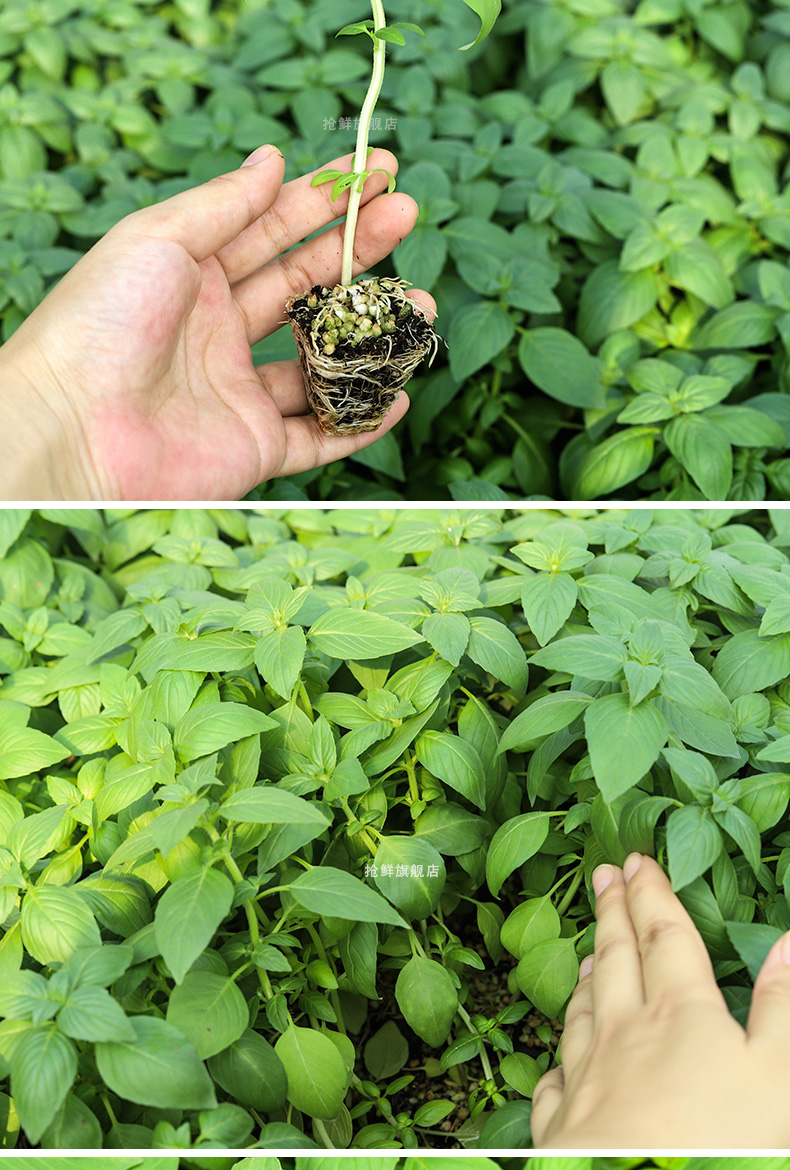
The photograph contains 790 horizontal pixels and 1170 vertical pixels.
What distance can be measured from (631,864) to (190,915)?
40cm

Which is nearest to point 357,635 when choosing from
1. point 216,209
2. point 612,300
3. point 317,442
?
point 317,442

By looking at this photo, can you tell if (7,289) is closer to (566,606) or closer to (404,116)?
(404,116)

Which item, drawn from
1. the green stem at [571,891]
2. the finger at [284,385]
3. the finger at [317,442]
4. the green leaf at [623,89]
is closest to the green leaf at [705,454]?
the finger at [317,442]

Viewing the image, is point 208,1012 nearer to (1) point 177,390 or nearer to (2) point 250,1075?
(2) point 250,1075

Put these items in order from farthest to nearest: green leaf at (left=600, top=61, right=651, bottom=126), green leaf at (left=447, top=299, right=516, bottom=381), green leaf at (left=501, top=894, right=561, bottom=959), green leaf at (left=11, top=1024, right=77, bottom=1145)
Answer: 1. green leaf at (left=600, top=61, right=651, bottom=126)
2. green leaf at (left=447, top=299, right=516, bottom=381)
3. green leaf at (left=501, top=894, right=561, bottom=959)
4. green leaf at (left=11, top=1024, right=77, bottom=1145)

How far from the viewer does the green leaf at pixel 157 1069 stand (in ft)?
2.21

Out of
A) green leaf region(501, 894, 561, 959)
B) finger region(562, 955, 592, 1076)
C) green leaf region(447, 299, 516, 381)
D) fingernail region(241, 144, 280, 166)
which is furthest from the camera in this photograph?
green leaf region(447, 299, 516, 381)

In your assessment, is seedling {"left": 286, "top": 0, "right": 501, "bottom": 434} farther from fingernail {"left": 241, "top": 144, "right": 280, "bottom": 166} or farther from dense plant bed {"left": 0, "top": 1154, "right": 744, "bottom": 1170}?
dense plant bed {"left": 0, "top": 1154, "right": 744, "bottom": 1170}

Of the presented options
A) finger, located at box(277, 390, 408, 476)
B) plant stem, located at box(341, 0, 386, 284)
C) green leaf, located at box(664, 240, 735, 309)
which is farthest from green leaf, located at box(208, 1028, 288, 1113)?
green leaf, located at box(664, 240, 735, 309)

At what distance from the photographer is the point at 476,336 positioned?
1418 mm

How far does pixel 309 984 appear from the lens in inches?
34.8

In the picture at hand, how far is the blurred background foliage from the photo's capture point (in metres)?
1.46

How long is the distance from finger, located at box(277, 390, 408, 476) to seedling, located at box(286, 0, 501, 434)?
11cm

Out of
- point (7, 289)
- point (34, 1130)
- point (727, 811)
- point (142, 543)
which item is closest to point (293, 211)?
point (142, 543)
